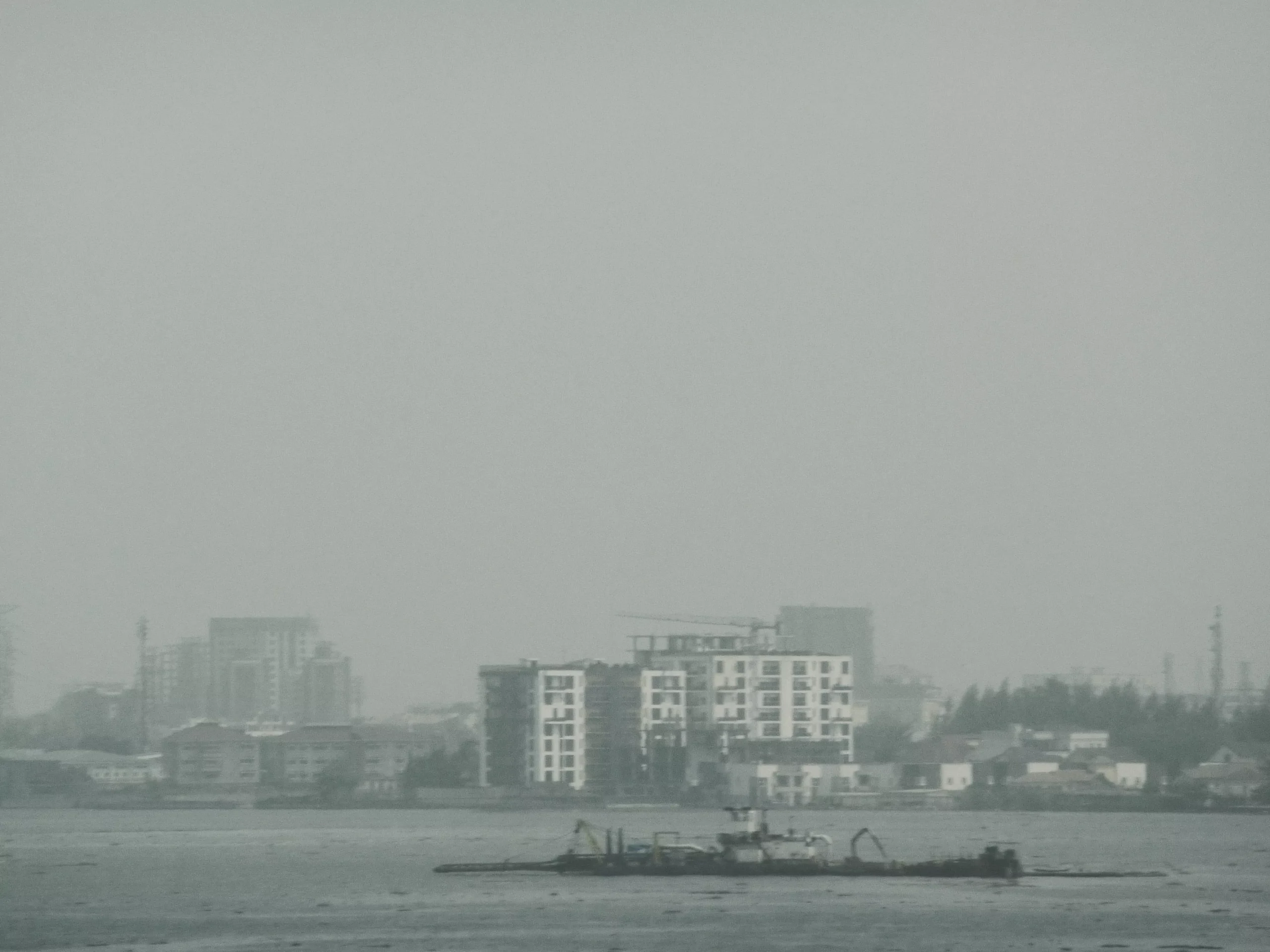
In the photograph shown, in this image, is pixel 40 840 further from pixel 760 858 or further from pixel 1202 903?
pixel 1202 903

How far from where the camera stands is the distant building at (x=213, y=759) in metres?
166

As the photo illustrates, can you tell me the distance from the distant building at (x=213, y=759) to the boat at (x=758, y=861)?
93080 millimetres

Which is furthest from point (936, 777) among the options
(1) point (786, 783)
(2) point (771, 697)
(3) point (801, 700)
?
(1) point (786, 783)

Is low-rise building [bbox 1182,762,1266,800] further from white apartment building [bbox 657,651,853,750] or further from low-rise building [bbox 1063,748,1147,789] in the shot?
white apartment building [bbox 657,651,853,750]

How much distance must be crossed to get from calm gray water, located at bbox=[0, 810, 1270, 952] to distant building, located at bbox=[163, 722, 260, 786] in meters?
55.8

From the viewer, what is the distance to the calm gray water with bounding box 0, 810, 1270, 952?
5675 cm

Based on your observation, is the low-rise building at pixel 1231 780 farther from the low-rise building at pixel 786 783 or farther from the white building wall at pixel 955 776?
the low-rise building at pixel 786 783

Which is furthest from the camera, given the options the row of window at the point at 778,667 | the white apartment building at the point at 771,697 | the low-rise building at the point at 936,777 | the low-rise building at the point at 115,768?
the low-rise building at the point at 115,768

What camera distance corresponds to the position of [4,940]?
57.8 metres

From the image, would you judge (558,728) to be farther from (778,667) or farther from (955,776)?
(955,776)

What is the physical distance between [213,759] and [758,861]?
98442 mm

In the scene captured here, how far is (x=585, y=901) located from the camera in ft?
218

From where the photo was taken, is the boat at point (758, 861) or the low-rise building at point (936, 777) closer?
the boat at point (758, 861)

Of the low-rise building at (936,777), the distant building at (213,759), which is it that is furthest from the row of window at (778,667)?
the distant building at (213,759)
